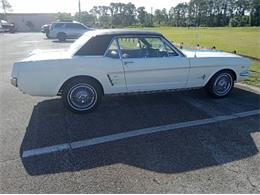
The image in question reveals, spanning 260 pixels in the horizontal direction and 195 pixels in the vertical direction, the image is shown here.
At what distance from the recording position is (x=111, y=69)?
17.4 ft

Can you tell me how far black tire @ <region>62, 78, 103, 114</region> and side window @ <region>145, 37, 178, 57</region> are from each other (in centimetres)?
131

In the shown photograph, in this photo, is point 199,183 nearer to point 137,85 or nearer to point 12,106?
point 137,85

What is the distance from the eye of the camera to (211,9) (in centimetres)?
8281

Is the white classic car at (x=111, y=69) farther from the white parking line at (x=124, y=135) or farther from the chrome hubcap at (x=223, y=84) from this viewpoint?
the white parking line at (x=124, y=135)

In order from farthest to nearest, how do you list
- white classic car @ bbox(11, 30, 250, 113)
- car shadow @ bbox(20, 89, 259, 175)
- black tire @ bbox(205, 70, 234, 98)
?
1. black tire @ bbox(205, 70, 234, 98)
2. white classic car @ bbox(11, 30, 250, 113)
3. car shadow @ bbox(20, 89, 259, 175)

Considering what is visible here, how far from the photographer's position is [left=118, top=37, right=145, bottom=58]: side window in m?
5.50

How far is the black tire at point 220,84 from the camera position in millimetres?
6234

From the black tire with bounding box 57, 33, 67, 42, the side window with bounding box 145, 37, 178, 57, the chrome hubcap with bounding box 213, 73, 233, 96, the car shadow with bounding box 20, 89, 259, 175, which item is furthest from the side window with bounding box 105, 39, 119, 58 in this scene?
the black tire with bounding box 57, 33, 67, 42

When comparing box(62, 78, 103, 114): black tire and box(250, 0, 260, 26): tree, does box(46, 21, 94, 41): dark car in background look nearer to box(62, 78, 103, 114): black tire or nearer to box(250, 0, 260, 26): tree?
box(62, 78, 103, 114): black tire

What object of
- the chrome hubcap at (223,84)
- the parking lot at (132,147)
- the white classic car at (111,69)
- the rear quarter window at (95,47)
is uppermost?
the rear quarter window at (95,47)

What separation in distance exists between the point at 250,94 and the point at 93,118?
378 centimetres

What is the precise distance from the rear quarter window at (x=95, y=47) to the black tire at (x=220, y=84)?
2.46m

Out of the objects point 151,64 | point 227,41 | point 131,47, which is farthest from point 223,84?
point 227,41

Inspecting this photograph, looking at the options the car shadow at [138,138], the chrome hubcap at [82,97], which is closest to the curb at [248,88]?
the car shadow at [138,138]
